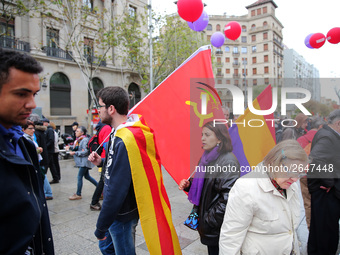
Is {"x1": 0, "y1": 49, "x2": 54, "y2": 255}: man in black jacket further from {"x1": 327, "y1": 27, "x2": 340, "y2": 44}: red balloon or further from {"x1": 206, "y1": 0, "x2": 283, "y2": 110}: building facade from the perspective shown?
{"x1": 206, "y1": 0, "x2": 283, "y2": 110}: building facade

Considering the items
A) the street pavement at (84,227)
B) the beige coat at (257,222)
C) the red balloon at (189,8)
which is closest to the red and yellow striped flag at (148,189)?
the beige coat at (257,222)

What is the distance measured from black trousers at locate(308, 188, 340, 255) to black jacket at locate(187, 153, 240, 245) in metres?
1.29

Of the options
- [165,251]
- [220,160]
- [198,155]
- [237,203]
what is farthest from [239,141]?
[165,251]

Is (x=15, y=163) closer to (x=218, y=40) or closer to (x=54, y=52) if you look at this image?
(x=218, y=40)

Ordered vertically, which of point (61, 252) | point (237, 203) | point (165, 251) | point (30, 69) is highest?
point (30, 69)

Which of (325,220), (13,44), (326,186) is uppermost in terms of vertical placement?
(13,44)

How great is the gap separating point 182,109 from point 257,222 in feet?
5.30

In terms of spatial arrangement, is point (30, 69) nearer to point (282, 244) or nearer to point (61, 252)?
point (282, 244)

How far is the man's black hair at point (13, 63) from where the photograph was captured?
119cm

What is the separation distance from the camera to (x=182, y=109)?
3.01 m

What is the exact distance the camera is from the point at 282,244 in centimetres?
176

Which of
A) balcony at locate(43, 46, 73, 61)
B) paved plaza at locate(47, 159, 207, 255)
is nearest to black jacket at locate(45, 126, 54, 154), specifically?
paved plaza at locate(47, 159, 207, 255)

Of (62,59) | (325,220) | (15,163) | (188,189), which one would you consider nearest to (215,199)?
(188,189)

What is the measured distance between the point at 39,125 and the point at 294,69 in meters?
78.5
